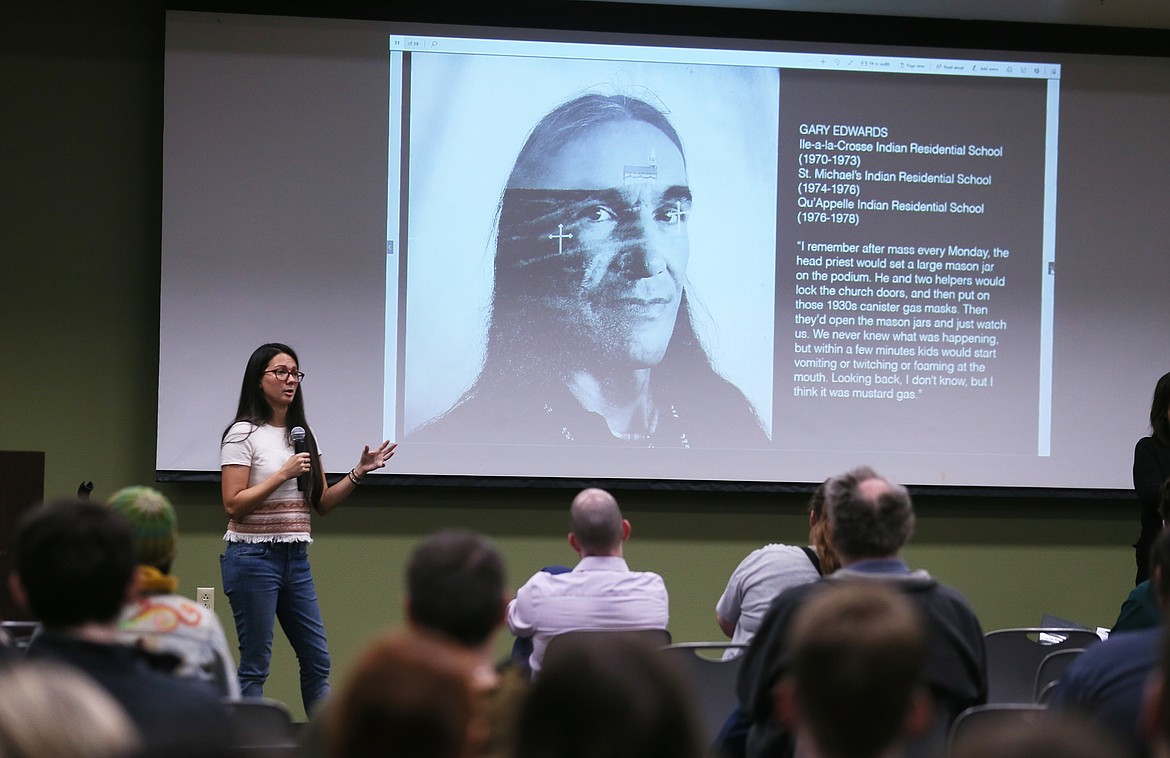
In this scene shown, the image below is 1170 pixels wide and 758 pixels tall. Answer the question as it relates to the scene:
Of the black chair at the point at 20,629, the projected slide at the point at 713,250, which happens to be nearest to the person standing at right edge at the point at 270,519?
the black chair at the point at 20,629

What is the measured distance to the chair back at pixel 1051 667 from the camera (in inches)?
103

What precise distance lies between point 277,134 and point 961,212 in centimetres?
292

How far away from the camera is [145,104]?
4664mm

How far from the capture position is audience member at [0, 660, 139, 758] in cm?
83

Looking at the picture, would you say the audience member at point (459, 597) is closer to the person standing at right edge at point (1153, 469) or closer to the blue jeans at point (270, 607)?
the blue jeans at point (270, 607)

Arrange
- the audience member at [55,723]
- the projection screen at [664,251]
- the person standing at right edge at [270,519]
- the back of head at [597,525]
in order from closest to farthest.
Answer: the audience member at [55,723], the back of head at [597,525], the person standing at right edge at [270,519], the projection screen at [664,251]

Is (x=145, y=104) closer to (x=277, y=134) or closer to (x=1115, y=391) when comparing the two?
(x=277, y=134)

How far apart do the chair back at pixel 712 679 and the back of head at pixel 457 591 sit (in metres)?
0.86

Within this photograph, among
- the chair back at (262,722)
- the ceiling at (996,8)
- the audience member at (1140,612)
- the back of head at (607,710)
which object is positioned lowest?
the chair back at (262,722)

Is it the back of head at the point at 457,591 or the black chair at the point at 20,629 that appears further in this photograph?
the black chair at the point at 20,629

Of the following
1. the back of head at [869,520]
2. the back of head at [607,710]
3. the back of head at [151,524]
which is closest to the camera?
the back of head at [607,710]

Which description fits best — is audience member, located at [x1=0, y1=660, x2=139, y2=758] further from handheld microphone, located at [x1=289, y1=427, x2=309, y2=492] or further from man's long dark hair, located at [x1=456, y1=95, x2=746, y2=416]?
man's long dark hair, located at [x1=456, y1=95, x2=746, y2=416]

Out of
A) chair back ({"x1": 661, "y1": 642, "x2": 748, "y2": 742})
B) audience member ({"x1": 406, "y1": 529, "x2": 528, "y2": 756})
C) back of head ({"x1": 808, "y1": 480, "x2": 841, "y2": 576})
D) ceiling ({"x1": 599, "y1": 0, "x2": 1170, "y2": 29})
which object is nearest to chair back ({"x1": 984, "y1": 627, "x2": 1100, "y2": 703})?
back of head ({"x1": 808, "y1": 480, "x2": 841, "y2": 576})

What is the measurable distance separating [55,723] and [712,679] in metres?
1.90
